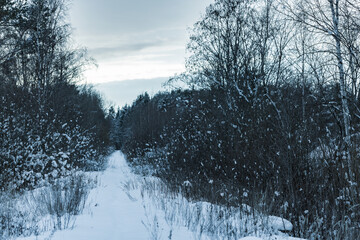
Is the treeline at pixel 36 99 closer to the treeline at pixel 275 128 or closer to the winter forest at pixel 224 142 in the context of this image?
the winter forest at pixel 224 142

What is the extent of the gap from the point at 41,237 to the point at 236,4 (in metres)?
13.7

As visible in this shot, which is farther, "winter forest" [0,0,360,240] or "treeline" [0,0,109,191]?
"treeline" [0,0,109,191]

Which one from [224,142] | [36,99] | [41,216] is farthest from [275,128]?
[36,99]

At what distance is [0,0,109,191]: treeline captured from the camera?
943cm

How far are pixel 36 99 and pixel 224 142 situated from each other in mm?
8512

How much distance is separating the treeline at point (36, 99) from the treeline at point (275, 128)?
179 inches

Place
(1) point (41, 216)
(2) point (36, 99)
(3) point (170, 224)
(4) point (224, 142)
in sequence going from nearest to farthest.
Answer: (3) point (170, 224)
(1) point (41, 216)
(4) point (224, 142)
(2) point (36, 99)

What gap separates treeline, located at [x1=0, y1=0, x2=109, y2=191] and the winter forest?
65 millimetres

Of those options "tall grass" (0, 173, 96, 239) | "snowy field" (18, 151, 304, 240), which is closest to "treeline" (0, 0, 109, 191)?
"tall grass" (0, 173, 96, 239)

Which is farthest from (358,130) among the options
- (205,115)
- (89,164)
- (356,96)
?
(89,164)

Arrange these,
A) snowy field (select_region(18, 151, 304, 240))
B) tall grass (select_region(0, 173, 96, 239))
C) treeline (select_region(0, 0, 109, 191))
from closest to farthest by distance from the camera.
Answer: snowy field (select_region(18, 151, 304, 240))
tall grass (select_region(0, 173, 96, 239))
treeline (select_region(0, 0, 109, 191))

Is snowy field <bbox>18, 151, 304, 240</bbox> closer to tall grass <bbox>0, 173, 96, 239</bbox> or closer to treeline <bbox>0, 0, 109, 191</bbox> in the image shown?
tall grass <bbox>0, 173, 96, 239</bbox>

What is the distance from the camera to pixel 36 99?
12.8m

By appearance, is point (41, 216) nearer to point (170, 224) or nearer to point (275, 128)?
point (170, 224)
